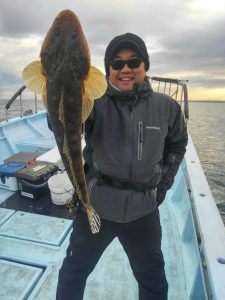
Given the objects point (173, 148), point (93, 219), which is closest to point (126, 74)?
point (173, 148)

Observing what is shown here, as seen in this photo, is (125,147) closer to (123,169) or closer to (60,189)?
(123,169)

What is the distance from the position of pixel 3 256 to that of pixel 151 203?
263cm

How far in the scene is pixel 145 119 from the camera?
2.57 meters

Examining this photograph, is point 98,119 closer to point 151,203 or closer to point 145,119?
point 145,119

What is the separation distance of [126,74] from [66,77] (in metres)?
0.81

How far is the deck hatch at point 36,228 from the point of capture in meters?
4.48

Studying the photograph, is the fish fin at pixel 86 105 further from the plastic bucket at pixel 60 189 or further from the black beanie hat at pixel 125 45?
the plastic bucket at pixel 60 189

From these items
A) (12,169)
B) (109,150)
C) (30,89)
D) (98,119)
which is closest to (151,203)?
(109,150)

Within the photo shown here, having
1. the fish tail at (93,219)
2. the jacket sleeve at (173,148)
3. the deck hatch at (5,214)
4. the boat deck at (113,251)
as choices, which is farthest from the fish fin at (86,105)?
the deck hatch at (5,214)

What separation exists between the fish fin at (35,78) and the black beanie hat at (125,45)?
0.80m

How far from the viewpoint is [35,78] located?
6.51ft

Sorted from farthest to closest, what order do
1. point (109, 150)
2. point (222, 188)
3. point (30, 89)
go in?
point (222, 188), point (109, 150), point (30, 89)

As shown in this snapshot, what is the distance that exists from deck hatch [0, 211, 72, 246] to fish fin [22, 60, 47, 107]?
9.95 ft

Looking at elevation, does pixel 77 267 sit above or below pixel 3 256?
above
